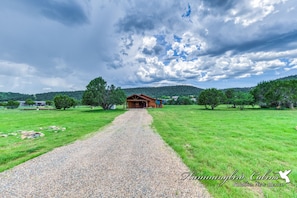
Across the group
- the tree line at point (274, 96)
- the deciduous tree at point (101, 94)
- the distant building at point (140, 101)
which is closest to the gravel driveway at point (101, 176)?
the deciduous tree at point (101, 94)

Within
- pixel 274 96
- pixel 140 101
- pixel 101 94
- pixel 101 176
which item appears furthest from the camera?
pixel 140 101

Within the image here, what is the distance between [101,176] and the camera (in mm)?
3914

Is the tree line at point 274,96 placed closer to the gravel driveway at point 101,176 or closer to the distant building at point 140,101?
the distant building at point 140,101

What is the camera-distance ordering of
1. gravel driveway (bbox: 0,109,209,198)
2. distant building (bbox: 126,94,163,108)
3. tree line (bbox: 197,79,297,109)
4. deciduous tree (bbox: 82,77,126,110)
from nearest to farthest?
gravel driveway (bbox: 0,109,209,198) < deciduous tree (bbox: 82,77,126,110) < tree line (bbox: 197,79,297,109) < distant building (bbox: 126,94,163,108)

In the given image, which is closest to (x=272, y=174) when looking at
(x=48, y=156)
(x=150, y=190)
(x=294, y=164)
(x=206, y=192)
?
(x=294, y=164)

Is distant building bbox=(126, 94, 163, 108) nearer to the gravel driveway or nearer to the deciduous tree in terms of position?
the deciduous tree

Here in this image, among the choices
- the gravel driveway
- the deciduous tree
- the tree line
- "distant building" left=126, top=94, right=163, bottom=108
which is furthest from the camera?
"distant building" left=126, top=94, right=163, bottom=108

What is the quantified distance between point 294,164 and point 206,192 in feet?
10.7

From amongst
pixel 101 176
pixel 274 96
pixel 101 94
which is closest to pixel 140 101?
pixel 101 94

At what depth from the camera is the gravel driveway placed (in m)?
3.21

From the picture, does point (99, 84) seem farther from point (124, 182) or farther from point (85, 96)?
point (124, 182)

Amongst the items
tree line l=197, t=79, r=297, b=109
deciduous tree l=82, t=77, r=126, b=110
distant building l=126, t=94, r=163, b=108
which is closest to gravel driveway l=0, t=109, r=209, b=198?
deciduous tree l=82, t=77, r=126, b=110

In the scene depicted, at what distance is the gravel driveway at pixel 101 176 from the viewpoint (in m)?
3.21

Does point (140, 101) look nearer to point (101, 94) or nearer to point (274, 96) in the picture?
point (101, 94)
